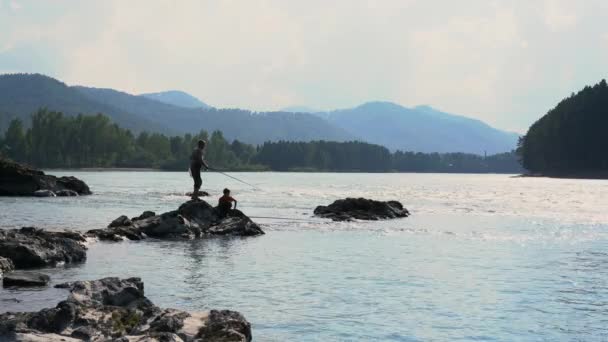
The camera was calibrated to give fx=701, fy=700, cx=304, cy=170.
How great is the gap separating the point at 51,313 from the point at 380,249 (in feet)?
60.1

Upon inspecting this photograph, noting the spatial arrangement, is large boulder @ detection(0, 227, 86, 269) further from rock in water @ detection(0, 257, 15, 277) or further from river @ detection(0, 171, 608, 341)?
river @ detection(0, 171, 608, 341)

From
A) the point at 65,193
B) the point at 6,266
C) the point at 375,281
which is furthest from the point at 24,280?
the point at 65,193

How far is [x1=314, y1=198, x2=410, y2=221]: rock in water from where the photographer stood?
48.4 meters

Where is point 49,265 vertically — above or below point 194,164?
below

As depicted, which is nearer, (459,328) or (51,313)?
(51,313)

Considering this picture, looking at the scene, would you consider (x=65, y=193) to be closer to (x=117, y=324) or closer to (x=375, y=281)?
(x=375, y=281)

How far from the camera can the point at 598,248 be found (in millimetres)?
31828

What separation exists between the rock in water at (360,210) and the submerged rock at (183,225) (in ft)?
46.1

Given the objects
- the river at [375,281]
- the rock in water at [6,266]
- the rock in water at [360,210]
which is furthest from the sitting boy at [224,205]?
the rock in water at [6,266]

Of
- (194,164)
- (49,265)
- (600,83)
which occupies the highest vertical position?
(600,83)

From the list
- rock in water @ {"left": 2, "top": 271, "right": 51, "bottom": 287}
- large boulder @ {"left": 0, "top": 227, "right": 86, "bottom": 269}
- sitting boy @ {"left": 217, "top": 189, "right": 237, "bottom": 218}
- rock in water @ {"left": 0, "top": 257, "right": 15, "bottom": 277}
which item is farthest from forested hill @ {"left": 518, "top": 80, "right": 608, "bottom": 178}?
rock in water @ {"left": 2, "top": 271, "right": 51, "bottom": 287}

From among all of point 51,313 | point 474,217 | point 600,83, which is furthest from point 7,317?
point 600,83

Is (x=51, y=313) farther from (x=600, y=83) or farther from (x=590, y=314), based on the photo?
(x=600, y=83)

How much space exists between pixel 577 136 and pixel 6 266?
6401 inches
